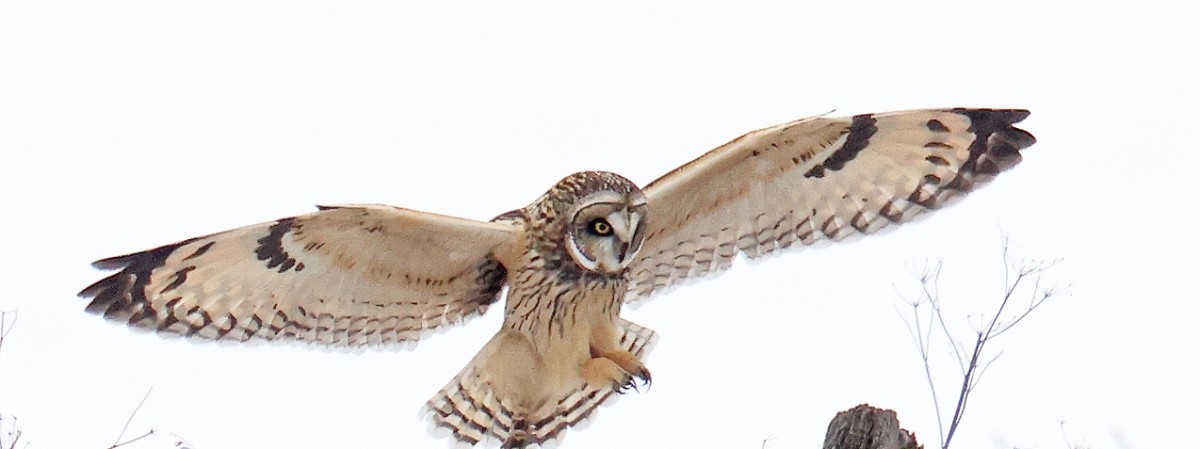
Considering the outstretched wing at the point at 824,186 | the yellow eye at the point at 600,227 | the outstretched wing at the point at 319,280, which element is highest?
the outstretched wing at the point at 824,186

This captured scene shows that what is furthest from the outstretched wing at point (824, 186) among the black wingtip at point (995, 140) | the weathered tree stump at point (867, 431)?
the weathered tree stump at point (867, 431)

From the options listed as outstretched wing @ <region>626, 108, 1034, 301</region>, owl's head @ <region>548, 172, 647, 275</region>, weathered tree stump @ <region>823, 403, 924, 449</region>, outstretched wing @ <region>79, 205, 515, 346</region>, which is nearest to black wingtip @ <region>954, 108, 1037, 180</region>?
outstretched wing @ <region>626, 108, 1034, 301</region>

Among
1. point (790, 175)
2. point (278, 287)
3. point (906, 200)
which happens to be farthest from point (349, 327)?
point (906, 200)

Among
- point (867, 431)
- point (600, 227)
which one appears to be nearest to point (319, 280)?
point (600, 227)

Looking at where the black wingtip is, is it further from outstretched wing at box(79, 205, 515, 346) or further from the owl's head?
outstretched wing at box(79, 205, 515, 346)

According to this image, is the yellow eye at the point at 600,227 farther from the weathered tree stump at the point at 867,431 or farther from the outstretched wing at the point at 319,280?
the weathered tree stump at the point at 867,431

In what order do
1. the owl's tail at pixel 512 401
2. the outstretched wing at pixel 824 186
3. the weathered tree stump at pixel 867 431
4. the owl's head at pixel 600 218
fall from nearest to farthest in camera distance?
the weathered tree stump at pixel 867 431, the owl's head at pixel 600 218, the outstretched wing at pixel 824 186, the owl's tail at pixel 512 401

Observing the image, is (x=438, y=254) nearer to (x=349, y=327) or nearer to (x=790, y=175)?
(x=349, y=327)

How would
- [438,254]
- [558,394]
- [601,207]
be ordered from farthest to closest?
[558,394]
[438,254]
[601,207]
